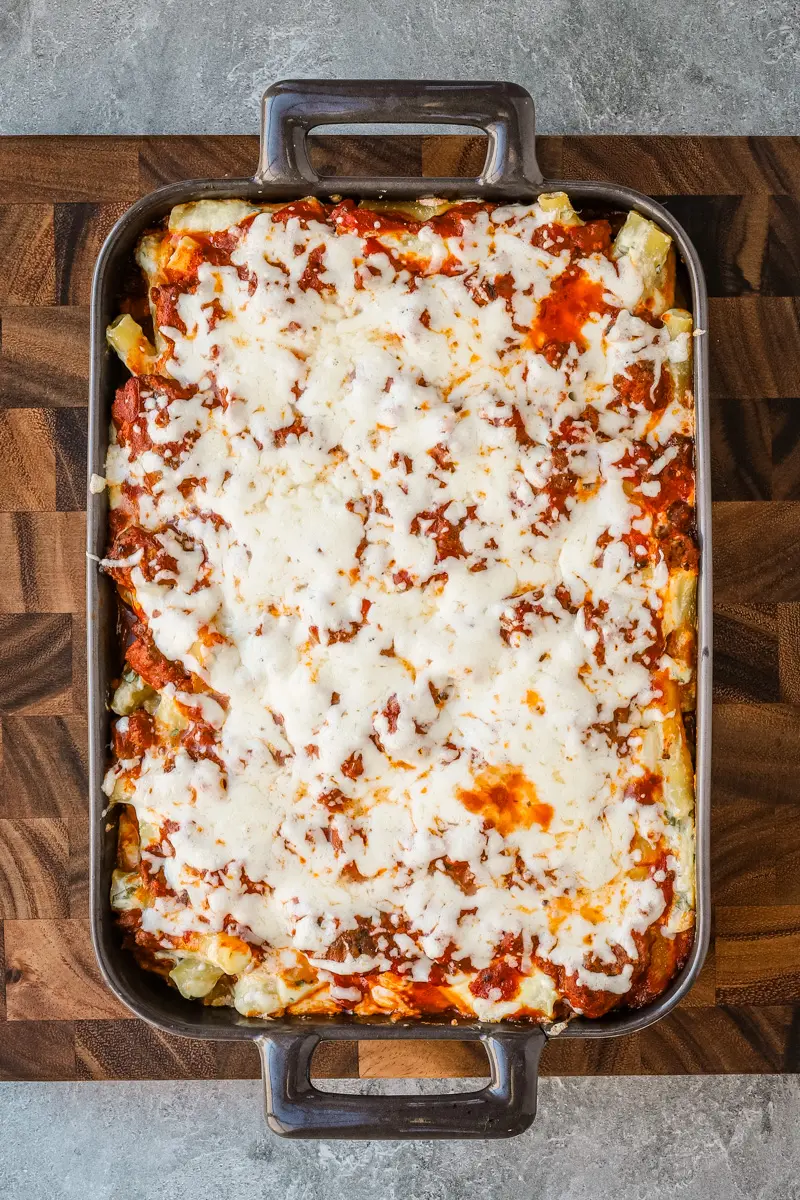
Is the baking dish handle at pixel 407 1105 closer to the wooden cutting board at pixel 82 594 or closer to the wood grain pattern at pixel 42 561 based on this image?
the wooden cutting board at pixel 82 594

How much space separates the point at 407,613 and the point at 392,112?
0.94 m

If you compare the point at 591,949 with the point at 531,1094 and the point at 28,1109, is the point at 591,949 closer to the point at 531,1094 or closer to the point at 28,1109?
the point at 531,1094

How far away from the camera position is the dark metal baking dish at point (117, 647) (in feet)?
5.95

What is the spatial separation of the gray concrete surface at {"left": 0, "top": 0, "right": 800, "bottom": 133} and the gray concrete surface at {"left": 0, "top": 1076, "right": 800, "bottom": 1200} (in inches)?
88.4

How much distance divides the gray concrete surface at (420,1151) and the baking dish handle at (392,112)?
6.59 ft

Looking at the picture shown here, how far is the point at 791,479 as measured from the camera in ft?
7.20

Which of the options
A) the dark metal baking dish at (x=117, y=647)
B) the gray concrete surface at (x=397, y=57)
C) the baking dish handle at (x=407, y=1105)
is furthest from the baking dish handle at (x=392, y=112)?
the baking dish handle at (x=407, y=1105)

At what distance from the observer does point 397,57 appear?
2.27 m

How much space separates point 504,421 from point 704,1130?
67.3 inches

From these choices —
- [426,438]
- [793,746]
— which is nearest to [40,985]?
[426,438]

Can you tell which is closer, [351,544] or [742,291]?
[351,544]

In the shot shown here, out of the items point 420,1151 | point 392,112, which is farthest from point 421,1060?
point 392,112

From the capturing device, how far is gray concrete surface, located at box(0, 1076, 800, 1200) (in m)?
2.26

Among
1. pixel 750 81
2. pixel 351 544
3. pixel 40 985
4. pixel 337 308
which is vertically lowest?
pixel 40 985
